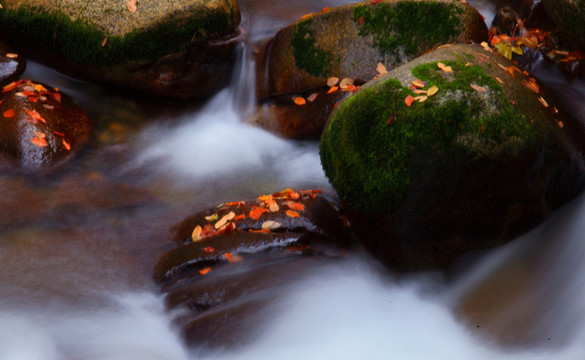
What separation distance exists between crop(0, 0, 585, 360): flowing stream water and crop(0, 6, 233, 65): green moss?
1674mm

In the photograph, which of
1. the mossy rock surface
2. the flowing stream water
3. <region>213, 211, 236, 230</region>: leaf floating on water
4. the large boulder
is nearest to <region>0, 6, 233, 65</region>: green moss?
the large boulder

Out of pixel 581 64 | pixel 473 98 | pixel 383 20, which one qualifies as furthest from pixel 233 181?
pixel 581 64

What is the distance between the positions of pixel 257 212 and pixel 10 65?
4053 mm

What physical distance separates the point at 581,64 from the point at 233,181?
4241 millimetres

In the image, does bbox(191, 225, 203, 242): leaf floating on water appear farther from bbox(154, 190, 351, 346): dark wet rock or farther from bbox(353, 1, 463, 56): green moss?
bbox(353, 1, 463, 56): green moss

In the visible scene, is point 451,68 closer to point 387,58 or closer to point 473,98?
point 473,98

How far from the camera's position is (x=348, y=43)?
21.0 ft

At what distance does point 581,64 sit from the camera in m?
6.11

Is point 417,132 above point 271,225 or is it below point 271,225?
above

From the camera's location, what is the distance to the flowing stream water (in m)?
4.14

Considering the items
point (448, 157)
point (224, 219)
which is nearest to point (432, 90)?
point (448, 157)

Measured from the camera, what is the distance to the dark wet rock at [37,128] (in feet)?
19.8

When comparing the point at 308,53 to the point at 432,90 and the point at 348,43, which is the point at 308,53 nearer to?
the point at 348,43

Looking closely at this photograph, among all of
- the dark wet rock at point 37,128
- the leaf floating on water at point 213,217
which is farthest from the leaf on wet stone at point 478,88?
the dark wet rock at point 37,128
